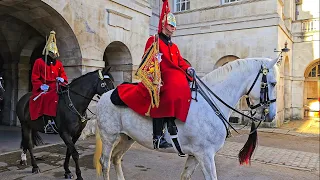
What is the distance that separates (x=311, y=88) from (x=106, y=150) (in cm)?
1501

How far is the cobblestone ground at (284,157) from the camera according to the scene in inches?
238

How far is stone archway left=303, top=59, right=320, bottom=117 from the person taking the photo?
1513 cm

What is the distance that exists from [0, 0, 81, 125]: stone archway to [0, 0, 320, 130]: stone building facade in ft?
0.08

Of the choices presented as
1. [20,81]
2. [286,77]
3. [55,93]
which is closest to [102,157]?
[55,93]

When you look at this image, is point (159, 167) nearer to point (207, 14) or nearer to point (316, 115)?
point (207, 14)

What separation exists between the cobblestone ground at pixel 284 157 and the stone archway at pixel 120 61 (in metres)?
3.97

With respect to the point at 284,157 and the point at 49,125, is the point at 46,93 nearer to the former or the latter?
the point at 49,125

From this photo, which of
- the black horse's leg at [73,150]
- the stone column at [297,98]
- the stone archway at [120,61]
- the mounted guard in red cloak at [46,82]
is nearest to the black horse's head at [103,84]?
the mounted guard in red cloak at [46,82]

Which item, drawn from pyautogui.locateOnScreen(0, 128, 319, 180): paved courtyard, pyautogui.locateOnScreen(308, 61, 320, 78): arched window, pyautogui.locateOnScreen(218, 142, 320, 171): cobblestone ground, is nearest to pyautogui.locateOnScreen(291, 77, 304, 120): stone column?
pyautogui.locateOnScreen(308, 61, 320, 78): arched window

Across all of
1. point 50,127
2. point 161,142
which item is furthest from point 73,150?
point 161,142

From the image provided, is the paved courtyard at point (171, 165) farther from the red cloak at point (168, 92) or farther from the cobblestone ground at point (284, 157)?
the red cloak at point (168, 92)

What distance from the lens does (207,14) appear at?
1338cm

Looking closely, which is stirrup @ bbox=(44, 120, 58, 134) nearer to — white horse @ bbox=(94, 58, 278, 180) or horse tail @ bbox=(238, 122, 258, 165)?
white horse @ bbox=(94, 58, 278, 180)

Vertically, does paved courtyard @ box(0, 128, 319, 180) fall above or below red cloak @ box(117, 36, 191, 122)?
below
